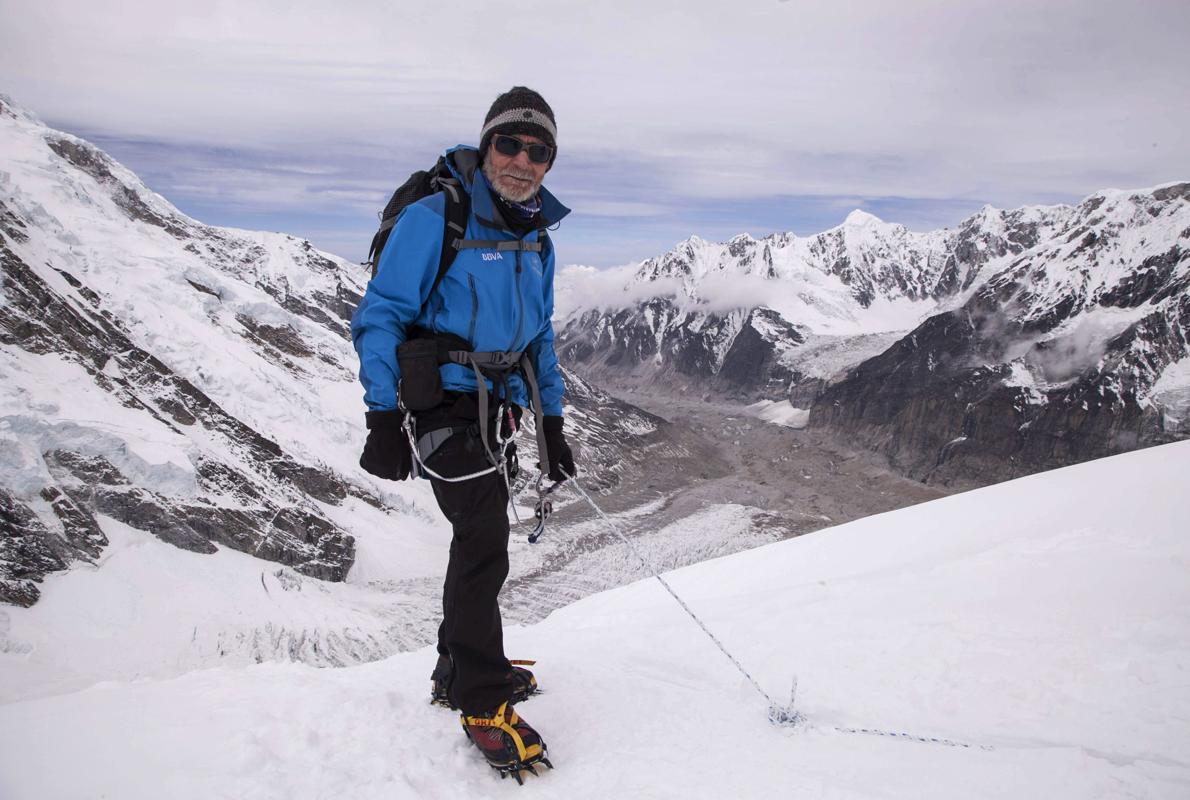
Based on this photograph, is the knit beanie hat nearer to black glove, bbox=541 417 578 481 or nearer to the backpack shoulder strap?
the backpack shoulder strap

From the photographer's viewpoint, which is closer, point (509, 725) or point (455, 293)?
point (509, 725)

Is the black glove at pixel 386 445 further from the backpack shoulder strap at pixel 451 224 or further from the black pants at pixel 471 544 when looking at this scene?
the backpack shoulder strap at pixel 451 224

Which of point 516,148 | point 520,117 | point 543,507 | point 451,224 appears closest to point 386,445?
point 451,224

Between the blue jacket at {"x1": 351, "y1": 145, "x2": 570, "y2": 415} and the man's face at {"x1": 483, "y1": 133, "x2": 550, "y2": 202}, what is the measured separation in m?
0.08

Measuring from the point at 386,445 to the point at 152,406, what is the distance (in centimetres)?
7485

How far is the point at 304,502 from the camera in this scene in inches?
2810

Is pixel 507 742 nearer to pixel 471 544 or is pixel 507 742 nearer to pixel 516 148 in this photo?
pixel 471 544

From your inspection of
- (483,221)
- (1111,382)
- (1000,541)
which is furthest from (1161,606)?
(1111,382)

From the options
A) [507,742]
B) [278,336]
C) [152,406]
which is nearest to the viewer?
[507,742]

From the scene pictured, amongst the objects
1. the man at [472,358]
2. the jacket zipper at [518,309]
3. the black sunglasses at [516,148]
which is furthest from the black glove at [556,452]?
the black sunglasses at [516,148]

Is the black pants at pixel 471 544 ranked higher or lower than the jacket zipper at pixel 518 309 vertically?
lower

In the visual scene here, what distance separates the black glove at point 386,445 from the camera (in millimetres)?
4426

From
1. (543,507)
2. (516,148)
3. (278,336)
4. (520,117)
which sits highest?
(520,117)

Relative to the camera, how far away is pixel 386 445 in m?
4.46
